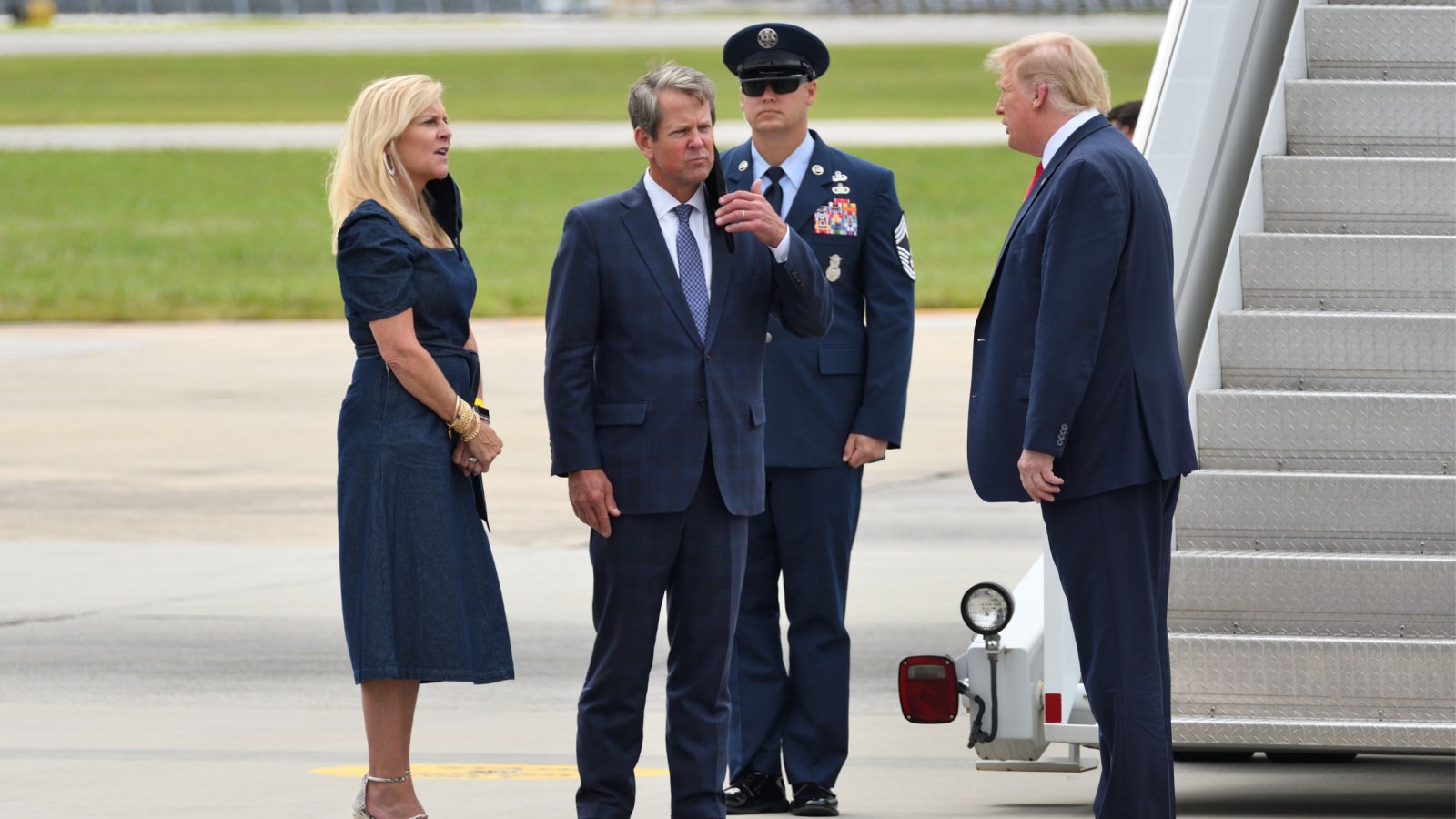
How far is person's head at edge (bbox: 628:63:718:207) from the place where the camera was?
520cm

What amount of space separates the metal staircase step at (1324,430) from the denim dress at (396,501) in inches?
80.5

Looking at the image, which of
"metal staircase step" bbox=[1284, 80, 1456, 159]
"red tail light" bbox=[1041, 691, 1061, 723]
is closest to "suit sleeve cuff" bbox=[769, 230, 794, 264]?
"red tail light" bbox=[1041, 691, 1061, 723]

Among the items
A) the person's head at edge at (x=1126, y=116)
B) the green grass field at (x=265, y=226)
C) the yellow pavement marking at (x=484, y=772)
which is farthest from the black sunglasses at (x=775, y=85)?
the green grass field at (x=265, y=226)

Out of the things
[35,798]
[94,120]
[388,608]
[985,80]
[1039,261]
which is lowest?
[35,798]

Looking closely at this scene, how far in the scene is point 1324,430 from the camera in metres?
6.05

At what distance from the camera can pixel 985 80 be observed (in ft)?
186

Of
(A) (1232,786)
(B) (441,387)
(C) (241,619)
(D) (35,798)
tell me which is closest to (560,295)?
(B) (441,387)

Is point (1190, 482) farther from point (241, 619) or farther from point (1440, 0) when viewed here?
point (241, 619)

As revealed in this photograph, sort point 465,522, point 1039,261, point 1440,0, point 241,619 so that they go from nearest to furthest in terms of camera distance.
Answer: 1. point 1039,261
2. point 465,522
3. point 1440,0
4. point 241,619

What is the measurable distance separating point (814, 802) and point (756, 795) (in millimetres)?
159

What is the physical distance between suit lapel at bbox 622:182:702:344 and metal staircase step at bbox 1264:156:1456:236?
205 cm

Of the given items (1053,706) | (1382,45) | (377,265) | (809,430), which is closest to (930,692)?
(1053,706)

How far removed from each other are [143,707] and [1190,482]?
3.69m

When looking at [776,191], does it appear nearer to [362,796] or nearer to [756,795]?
[756,795]
